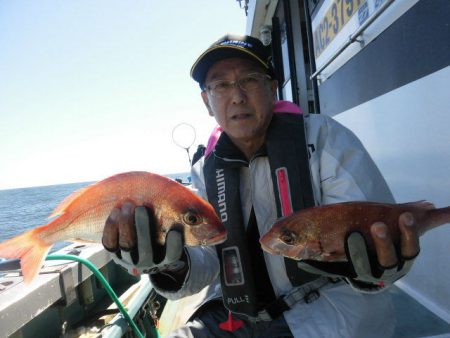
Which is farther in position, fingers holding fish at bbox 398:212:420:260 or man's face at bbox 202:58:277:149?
man's face at bbox 202:58:277:149

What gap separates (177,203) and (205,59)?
42.4 inches

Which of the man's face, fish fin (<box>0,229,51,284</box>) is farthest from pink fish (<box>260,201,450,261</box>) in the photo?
fish fin (<box>0,229,51,284</box>)

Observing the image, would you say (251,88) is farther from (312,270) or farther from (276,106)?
(312,270)

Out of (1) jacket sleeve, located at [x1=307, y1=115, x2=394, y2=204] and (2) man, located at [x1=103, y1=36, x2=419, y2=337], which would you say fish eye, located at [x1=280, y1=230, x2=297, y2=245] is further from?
(1) jacket sleeve, located at [x1=307, y1=115, x2=394, y2=204]

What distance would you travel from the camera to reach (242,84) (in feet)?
6.91

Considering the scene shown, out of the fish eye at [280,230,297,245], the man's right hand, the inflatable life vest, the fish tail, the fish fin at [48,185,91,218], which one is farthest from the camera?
the inflatable life vest

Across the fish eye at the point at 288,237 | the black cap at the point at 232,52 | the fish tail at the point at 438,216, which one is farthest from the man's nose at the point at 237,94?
the fish tail at the point at 438,216

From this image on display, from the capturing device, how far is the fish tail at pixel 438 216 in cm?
124

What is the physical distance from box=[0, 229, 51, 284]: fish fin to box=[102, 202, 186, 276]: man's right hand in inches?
14.6

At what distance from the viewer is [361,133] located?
3.09 meters

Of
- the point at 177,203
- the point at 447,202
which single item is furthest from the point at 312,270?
the point at 447,202

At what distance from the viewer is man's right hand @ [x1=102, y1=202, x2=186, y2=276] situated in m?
1.52

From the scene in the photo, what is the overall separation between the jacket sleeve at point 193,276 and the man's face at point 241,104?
0.79 meters

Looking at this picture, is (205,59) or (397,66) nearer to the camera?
(205,59)
